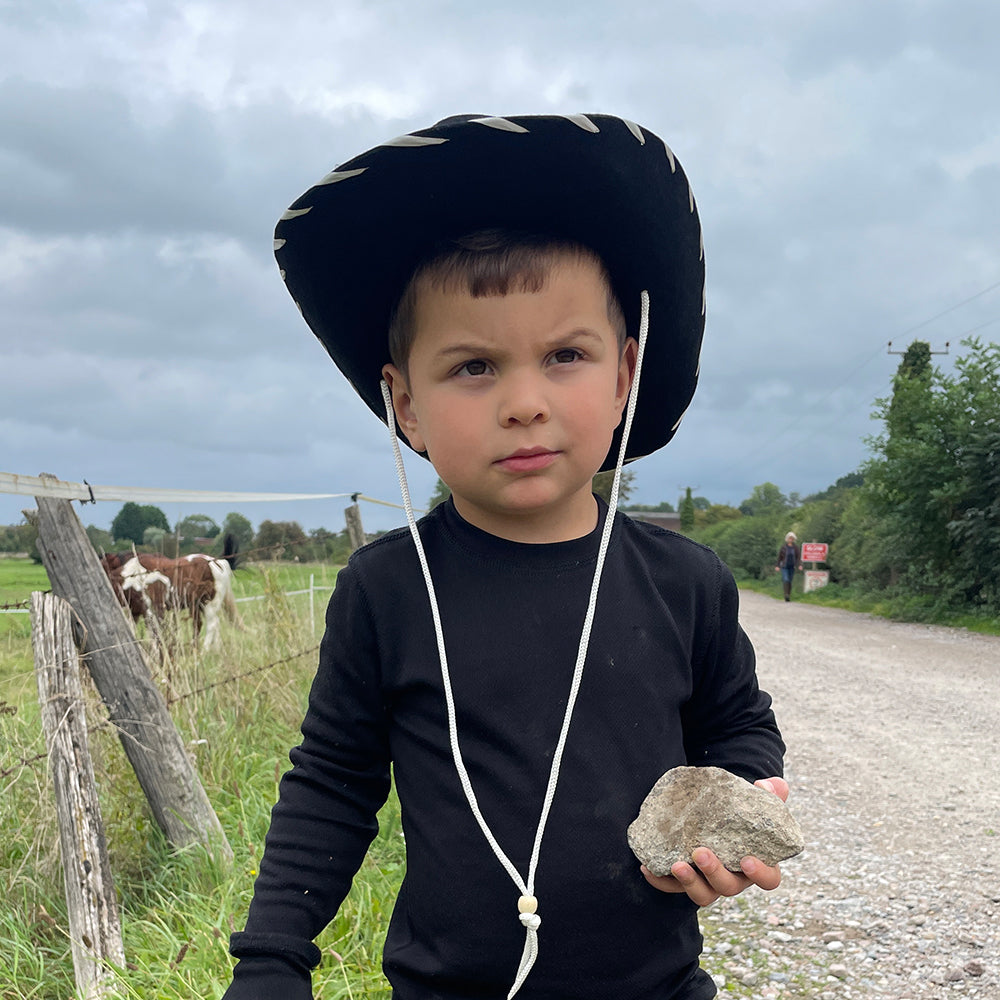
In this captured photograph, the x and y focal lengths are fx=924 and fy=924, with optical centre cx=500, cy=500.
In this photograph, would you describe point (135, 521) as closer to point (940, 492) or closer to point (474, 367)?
point (474, 367)

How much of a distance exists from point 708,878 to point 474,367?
0.81 meters

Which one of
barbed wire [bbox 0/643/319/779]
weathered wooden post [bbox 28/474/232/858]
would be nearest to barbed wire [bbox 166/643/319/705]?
barbed wire [bbox 0/643/319/779]

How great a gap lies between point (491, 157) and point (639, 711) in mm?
848

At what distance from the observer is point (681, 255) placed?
1535 mm

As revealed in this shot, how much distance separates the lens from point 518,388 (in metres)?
1.31

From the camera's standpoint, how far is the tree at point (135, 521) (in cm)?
382

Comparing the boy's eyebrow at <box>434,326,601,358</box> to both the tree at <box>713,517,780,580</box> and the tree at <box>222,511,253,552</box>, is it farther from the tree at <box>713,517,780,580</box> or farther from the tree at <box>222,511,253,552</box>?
the tree at <box>713,517,780,580</box>

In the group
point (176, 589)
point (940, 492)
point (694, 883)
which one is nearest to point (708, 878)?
point (694, 883)

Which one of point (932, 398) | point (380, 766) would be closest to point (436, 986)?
point (380, 766)

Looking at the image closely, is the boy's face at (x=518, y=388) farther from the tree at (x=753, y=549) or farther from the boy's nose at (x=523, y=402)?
the tree at (x=753, y=549)

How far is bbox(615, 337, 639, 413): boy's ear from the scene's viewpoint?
157 cm

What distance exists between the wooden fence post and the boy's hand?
2.38m

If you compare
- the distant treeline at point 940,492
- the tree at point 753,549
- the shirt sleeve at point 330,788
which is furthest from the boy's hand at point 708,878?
the tree at point 753,549

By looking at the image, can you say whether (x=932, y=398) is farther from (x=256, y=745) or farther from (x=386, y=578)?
(x=386, y=578)
